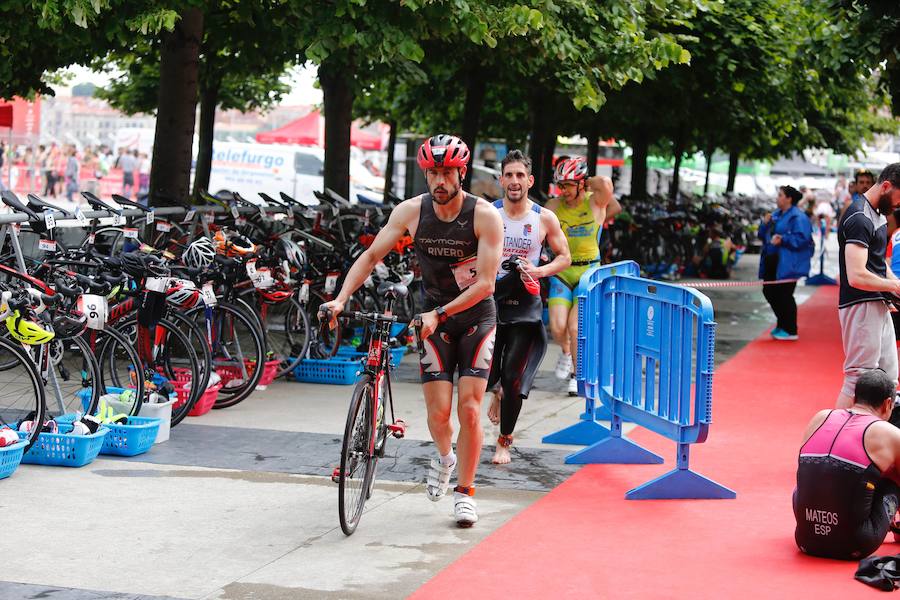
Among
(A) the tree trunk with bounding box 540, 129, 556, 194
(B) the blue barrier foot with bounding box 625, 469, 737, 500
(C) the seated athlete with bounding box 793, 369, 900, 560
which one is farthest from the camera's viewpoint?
(A) the tree trunk with bounding box 540, 129, 556, 194

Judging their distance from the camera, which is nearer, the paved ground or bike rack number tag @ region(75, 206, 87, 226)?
the paved ground

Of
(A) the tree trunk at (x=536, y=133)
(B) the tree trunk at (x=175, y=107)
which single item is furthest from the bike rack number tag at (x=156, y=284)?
(A) the tree trunk at (x=536, y=133)

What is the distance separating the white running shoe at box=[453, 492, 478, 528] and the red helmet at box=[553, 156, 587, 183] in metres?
4.35

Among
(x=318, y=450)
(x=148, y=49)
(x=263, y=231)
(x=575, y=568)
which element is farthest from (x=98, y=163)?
(x=575, y=568)

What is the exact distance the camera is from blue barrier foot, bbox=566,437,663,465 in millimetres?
8203

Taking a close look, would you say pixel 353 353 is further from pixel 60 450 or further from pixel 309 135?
pixel 309 135

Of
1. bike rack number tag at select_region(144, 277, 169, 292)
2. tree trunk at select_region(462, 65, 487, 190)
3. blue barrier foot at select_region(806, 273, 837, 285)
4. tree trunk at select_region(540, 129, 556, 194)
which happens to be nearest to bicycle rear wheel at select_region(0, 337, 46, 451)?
bike rack number tag at select_region(144, 277, 169, 292)

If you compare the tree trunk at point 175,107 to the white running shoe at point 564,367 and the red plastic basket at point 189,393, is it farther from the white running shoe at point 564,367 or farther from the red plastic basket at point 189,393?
the white running shoe at point 564,367

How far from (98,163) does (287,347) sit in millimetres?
34805

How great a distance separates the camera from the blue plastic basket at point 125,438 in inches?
315

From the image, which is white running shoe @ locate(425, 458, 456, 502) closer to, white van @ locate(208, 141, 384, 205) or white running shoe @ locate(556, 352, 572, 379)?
white running shoe @ locate(556, 352, 572, 379)

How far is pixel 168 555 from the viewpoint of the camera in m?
6.02

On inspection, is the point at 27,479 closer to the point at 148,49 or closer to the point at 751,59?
the point at 148,49

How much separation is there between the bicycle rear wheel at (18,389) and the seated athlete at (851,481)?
4.12 meters
